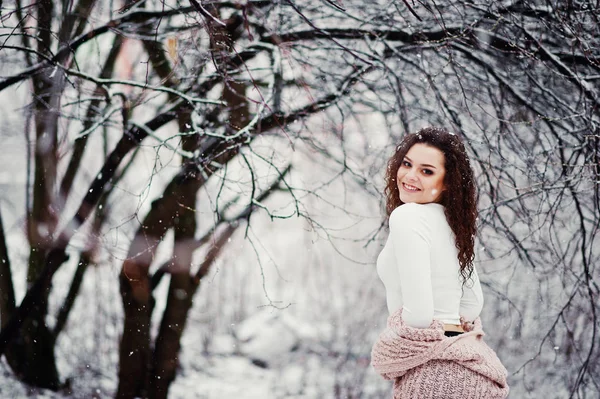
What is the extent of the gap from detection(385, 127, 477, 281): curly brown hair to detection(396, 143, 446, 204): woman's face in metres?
0.02

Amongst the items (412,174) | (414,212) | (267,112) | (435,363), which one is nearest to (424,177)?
(412,174)

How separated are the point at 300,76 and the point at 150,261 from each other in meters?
2.04

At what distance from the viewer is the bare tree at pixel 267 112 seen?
3604mm

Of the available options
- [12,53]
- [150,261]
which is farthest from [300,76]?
[12,53]

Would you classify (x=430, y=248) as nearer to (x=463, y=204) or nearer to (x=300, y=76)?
(x=463, y=204)

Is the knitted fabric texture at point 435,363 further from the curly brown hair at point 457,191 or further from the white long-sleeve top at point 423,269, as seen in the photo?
the curly brown hair at point 457,191

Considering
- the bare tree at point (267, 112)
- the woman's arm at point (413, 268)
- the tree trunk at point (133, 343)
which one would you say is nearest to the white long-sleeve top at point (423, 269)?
the woman's arm at point (413, 268)

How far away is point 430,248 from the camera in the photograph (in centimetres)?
182

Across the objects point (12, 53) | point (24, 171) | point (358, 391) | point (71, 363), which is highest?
point (12, 53)

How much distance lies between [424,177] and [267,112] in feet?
7.93

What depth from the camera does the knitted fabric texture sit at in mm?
1756

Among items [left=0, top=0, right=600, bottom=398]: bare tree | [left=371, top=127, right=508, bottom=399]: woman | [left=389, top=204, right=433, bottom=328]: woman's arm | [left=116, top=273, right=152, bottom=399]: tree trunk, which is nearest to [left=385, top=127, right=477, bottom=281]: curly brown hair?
[left=371, top=127, right=508, bottom=399]: woman

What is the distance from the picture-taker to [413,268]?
1729 mm

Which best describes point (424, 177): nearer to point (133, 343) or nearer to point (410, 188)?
point (410, 188)
